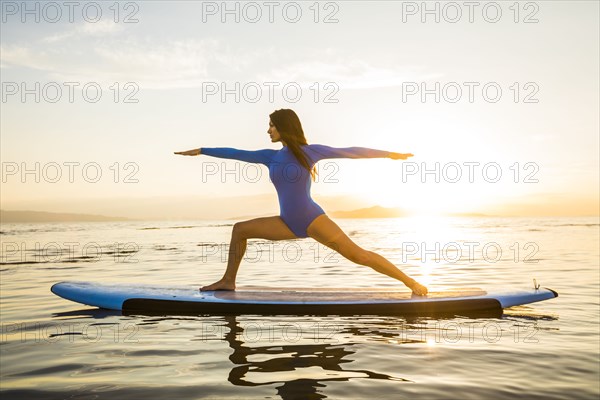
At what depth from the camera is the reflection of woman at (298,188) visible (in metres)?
7.82

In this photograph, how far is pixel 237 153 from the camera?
821cm

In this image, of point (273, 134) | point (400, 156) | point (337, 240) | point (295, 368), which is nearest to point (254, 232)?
point (337, 240)

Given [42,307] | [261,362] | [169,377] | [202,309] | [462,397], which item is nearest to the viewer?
[462,397]

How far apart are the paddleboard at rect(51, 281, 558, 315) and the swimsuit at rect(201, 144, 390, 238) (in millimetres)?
1060

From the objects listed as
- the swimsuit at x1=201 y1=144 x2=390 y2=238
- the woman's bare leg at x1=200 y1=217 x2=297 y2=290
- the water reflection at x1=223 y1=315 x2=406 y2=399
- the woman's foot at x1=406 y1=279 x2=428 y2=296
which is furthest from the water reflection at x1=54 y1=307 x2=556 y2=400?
the swimsuit at x1=201 y1=144 x2=390 y2=238

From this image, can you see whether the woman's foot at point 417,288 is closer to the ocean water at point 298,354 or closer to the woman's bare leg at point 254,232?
the ocean water at point 298,354

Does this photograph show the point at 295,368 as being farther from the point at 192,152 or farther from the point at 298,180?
the point at 192,152

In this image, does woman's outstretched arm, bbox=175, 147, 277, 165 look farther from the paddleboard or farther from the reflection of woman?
the paddleboard

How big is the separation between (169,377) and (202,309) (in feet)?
10.5

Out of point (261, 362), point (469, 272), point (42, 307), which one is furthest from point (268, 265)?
point (261, 362)

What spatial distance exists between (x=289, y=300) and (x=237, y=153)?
2.22 meters

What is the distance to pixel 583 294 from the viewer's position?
33.1ft

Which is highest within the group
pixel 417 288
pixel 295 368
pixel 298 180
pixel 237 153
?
pixel 237 153

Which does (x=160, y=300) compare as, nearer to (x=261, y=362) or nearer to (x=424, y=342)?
(x=261, y=362)
